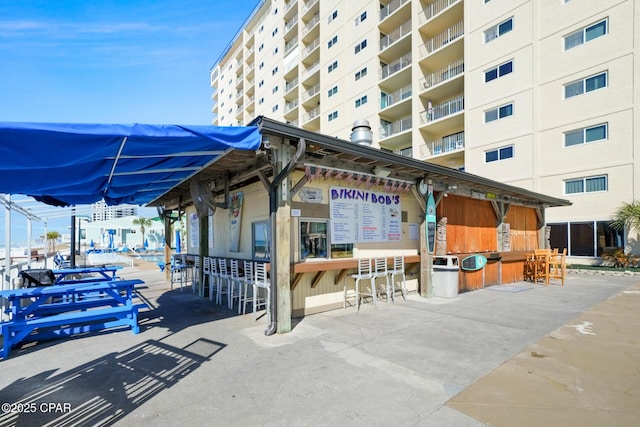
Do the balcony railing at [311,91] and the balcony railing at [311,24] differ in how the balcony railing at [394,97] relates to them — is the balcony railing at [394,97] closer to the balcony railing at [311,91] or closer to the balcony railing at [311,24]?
Result: the balcony railing at [311,91]

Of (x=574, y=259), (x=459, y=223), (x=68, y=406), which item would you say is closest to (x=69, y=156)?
(x=68, y=406)

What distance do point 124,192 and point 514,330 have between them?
25.8ft

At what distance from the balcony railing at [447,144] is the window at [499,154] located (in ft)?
6.19

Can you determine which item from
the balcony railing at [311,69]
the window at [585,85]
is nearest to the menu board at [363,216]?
the window at [585,85]

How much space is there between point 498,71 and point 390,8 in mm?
10677

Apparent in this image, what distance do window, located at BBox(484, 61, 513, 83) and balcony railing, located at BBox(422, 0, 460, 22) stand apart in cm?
615

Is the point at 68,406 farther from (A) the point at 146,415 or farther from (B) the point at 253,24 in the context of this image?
(B) the point at 253,24

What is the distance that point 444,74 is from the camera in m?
22.2

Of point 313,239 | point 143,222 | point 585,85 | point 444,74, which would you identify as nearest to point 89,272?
point 313,239

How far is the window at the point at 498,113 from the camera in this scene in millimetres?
18047

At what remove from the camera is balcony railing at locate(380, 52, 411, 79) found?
78.4ft

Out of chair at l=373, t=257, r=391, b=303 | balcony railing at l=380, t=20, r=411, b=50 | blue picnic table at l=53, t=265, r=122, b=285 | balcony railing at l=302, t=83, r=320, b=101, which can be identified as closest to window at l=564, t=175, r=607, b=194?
chair at l=373, t=257, r=391, b=303

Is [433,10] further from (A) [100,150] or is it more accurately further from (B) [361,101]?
(A) [100,150]

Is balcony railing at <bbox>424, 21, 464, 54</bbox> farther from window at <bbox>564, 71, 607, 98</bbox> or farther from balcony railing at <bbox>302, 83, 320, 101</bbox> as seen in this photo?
balcony railing at <bbox>302, 83, 320, 101</bbox>
